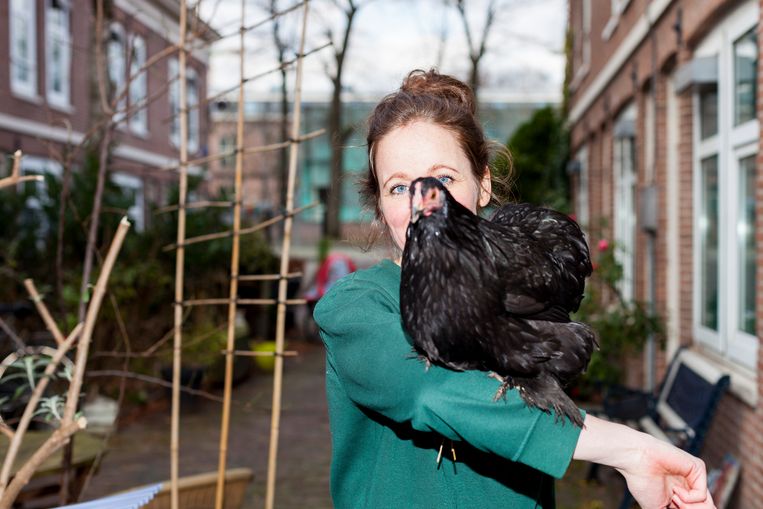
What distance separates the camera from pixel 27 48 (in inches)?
535

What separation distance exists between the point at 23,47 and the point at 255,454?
10.0 metres

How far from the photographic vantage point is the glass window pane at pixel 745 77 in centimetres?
493

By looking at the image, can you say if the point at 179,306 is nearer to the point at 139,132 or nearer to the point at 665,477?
the point at 665,477

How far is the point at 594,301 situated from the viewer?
7.53m

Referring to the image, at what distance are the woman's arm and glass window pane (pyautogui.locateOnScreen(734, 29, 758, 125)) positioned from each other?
4373mm

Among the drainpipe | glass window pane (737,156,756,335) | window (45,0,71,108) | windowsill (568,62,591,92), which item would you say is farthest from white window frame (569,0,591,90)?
window (45,0,71,108)

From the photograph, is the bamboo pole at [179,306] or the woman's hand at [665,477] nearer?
the woman's hand at [665,477]

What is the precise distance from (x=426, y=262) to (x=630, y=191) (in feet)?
28.6

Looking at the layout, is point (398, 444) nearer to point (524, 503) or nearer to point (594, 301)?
point (524, 503)

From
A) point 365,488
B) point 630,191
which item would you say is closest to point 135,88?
point 630,191

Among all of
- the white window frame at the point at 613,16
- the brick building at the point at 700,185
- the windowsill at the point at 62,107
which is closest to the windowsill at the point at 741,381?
the brick building at the point at 700,185

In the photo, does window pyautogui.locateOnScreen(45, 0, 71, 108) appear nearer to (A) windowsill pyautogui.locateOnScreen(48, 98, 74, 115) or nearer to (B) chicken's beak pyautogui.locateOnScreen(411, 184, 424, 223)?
(A) windowsill pyautogui.locateOnScreen(48, 98, 74, 115)

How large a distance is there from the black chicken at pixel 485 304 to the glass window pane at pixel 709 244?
16.7ft

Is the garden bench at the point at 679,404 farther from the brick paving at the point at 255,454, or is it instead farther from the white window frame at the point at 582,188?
the white window frame at the point at 582,188
